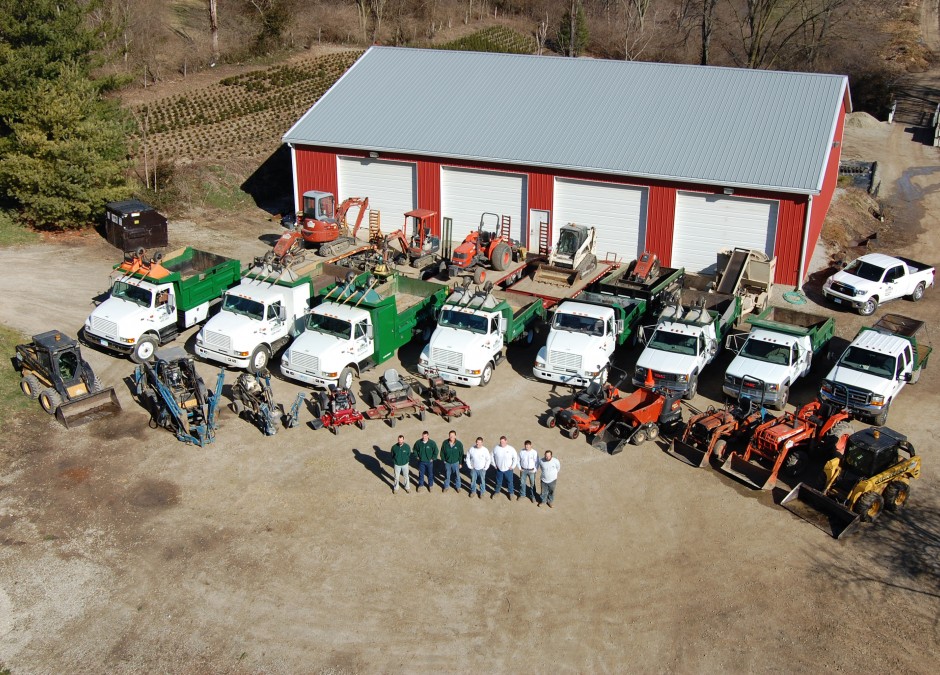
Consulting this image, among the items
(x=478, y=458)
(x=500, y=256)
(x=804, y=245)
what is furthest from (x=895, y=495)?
(x=500, y=256)

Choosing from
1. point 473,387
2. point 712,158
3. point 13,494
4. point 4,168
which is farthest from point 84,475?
point 712,158

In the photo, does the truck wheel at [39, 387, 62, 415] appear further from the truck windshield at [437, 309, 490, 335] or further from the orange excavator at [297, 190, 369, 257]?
the orange excavator at [297, 190, 369, 257]

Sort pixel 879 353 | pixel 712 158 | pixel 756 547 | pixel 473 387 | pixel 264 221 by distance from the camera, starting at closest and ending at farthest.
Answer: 1. pixel 756 547
2. pixel 879 353
3. pixel 473 387
4. pixel 712 158
5. pixel 264 221

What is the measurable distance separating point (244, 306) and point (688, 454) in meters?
12.2

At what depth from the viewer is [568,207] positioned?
3216 centimetres

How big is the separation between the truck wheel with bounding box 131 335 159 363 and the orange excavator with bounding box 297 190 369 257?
28.3ft

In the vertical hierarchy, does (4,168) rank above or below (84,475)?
above

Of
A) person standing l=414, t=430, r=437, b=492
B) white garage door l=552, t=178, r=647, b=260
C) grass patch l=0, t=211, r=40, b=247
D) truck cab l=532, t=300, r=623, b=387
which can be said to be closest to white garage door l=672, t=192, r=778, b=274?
white garage door l=552, t=178, r=647, b=260

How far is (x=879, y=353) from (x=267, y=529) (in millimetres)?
15175

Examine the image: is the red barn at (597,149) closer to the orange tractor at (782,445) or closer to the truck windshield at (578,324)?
the truck windshield at (578,324)

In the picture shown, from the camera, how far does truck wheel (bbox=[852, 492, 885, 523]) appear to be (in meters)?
17.0

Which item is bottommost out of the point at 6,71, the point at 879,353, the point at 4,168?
the point at 879,353

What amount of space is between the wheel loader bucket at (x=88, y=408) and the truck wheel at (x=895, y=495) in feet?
57.4

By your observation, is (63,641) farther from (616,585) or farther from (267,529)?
(616,585)
